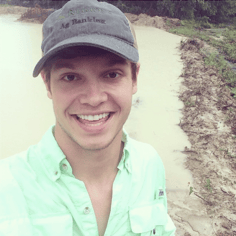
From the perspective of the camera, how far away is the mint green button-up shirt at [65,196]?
3.31 feet

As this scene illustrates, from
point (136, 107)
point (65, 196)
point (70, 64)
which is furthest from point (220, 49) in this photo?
point (65, 196)

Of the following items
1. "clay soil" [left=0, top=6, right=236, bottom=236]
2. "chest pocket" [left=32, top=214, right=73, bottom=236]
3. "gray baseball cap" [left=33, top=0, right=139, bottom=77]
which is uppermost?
"gray baseball cap" [left=33, top=0, right=139, bottom=77]

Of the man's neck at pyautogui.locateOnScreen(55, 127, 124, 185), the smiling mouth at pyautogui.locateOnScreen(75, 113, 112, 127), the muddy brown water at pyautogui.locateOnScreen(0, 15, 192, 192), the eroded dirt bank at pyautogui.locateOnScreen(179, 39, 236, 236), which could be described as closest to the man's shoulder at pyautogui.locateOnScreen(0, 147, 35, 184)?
the man's neck at pyautogui.locateOnScreen(55, 127, 124, 185)

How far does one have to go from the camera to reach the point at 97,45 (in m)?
0.98

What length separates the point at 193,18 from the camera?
14828 mm

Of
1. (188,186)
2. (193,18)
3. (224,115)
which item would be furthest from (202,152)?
(193,18)

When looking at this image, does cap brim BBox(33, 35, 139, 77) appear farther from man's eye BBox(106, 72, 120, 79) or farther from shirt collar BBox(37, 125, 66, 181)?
shirt collar BBox(37, 125, 66, 181)

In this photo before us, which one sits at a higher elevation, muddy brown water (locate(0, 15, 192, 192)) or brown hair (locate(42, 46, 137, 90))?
brown hair (locate(42, 46, 137, 90))

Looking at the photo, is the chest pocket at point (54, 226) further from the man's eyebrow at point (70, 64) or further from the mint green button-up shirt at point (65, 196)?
the man's eyebrow at point (70, 64)

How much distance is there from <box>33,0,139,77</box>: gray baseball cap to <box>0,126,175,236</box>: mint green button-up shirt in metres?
0.43

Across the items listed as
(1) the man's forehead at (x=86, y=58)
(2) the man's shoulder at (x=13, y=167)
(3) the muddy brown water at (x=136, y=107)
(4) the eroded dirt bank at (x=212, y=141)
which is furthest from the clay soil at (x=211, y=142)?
(1) the man's forehead at (x=86, y=58)

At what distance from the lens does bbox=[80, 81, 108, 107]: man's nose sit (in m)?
1.04

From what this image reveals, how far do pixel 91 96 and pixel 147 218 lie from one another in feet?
2.53

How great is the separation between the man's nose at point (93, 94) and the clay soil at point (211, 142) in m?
2.05
